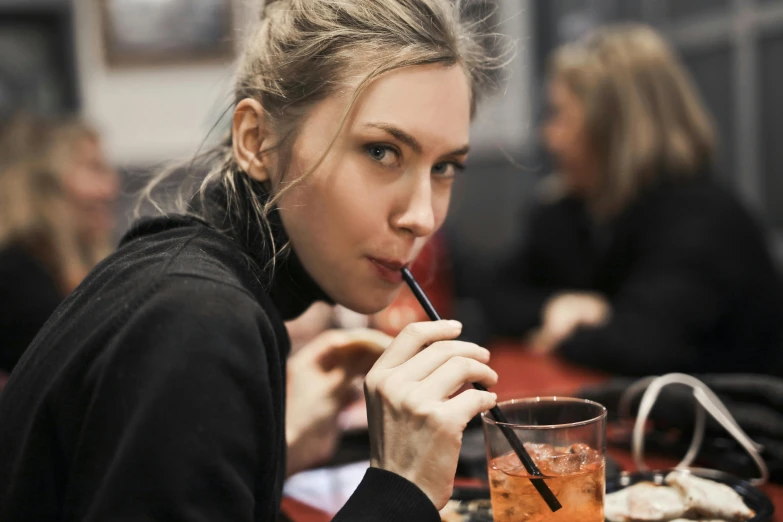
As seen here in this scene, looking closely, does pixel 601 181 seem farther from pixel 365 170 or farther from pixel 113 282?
pixel 113 282

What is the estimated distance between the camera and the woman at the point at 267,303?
0.62 meters

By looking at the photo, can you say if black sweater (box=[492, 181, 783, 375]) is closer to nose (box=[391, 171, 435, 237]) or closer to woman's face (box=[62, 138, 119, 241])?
nose (box=[391, 171, 435, 237])

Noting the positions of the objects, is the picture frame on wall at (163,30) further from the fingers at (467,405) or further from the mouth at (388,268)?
the fingers at (467,405)

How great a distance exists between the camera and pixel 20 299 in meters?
2.17

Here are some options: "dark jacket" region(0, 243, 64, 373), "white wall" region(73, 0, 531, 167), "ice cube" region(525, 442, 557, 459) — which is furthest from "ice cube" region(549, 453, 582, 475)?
"white wall" region(73, 0, 531, 167)

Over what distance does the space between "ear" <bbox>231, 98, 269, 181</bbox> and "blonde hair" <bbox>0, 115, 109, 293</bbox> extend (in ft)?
5.08

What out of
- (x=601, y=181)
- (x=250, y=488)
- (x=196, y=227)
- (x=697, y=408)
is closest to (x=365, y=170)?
(x=196, y=227)

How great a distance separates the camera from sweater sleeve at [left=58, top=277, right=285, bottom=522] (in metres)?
0.61

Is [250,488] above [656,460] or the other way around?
above

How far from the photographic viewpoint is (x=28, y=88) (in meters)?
3.94

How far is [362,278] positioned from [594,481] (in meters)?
0.31

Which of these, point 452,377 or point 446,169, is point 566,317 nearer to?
point 446,169

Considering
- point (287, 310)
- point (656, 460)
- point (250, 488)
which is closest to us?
point (250, 488)

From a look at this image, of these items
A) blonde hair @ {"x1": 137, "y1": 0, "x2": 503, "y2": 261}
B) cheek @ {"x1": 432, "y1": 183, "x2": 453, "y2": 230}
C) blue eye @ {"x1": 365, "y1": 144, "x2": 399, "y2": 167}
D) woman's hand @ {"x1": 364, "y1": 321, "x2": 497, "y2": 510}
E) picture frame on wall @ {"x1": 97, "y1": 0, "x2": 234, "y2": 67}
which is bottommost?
woman's hand @ {"x1": 364, "y1": 321, "x2": 497, "y2": 510}
